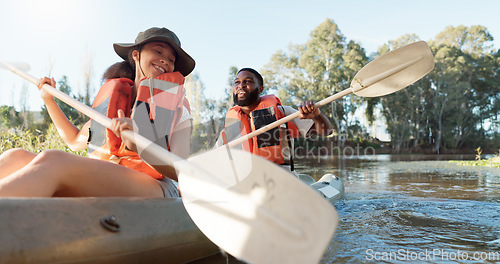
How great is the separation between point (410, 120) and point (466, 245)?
999 inches

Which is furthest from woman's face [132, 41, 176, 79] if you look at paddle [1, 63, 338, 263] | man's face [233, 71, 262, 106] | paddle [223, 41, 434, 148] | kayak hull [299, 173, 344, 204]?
kayak hull [299, 173, 344, 204]

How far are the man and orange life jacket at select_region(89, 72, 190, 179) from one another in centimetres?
129

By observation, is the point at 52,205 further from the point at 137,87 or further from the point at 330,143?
the point at 330,143

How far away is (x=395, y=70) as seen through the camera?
247cm

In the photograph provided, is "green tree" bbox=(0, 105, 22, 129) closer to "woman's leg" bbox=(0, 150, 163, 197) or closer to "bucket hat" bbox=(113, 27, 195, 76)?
"bucket hat" bbox=(113, 27, 195, 76)

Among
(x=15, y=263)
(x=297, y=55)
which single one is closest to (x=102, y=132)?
(x=15, y=263)

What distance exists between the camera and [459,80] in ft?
80.8

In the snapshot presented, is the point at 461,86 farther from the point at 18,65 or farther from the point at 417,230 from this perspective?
the point at 18,65

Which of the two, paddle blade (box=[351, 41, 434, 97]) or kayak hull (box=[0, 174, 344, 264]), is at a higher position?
paddle blade (box=[351, 41, 434, 97])

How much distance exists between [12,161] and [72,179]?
36 centimetres

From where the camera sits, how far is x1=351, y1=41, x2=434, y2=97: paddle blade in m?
2.45

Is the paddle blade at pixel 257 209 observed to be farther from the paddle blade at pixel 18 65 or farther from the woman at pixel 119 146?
the paddle blade at pixel 18 65

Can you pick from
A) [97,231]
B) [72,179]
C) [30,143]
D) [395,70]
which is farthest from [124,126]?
[30,143]

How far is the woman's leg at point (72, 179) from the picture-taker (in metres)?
1.21
